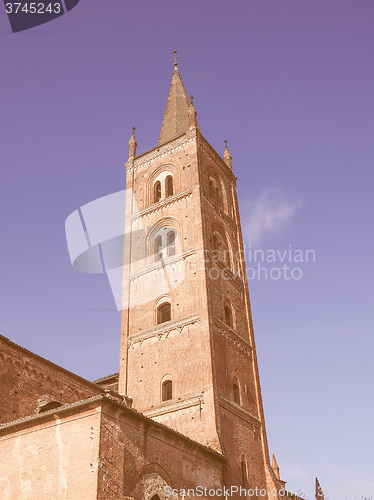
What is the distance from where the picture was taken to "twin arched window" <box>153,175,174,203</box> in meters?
25.4

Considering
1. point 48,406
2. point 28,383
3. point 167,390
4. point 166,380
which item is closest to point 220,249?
point 166,380

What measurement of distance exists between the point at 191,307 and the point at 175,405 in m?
3.88

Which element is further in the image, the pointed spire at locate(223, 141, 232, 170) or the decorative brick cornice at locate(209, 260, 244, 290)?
the pointed spire at locate(223, 141, 232, 170)

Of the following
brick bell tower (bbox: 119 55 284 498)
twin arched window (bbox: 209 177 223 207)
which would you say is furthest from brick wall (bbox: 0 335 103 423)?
twin arched window (bbox: 209 177 223 207)

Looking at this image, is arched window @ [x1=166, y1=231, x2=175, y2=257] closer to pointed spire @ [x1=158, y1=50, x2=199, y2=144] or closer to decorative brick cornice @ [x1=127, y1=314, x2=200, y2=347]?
decorative brick cornice @ [x1=127, y1=314, x2=200, y2=347]

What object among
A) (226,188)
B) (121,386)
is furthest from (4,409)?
(226,188)

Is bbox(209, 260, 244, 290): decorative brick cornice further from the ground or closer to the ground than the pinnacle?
closer to the ground

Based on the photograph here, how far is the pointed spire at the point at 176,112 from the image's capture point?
27.9m

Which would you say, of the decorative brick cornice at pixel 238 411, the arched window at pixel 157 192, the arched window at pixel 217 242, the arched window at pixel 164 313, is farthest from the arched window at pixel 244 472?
the arched window at pixel 157 192

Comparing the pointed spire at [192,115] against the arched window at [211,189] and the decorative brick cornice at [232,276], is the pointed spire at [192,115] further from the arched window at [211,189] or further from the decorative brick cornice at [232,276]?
the decorative brick cornice at [232,276]

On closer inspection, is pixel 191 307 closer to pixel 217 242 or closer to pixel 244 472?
pixel 217 242

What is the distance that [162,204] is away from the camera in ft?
80.4

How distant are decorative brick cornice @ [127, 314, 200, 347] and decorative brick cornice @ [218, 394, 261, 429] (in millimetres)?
3105

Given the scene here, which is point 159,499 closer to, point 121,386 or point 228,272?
point 121,386
